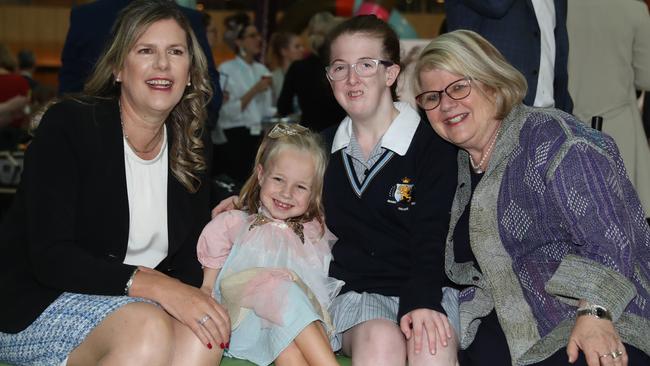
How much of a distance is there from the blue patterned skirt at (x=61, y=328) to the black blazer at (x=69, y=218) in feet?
0.09

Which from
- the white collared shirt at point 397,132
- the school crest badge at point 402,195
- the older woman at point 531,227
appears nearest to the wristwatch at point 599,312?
the older woman at point 531,227

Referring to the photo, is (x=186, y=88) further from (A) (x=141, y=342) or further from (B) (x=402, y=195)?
(A) (x=141, y=342)

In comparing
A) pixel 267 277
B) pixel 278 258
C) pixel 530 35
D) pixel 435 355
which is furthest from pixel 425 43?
pixel 435 355

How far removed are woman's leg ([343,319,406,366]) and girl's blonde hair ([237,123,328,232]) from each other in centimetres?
43

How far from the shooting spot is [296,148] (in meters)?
2.87

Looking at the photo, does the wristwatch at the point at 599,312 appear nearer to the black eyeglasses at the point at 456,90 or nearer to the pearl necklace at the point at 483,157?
the pearl necklace at the point at 483,157

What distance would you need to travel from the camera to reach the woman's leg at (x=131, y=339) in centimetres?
236

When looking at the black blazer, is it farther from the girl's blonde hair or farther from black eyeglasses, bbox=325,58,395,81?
black eyeglasses, bbox=325,58,395,81

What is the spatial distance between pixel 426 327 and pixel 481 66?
0.78 metres

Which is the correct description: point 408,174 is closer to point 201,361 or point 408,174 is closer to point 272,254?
point 272,254

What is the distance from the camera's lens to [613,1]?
156 inches

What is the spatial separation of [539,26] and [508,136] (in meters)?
1.09

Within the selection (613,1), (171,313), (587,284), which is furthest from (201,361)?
(613,1)

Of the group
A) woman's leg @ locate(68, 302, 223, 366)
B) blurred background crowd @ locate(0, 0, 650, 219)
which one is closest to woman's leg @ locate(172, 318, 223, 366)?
woman's leg @ locate(68, 302, 223, 366)
